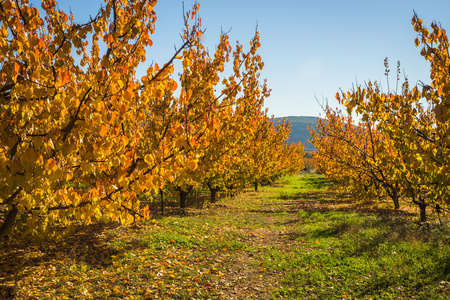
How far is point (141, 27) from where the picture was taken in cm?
406

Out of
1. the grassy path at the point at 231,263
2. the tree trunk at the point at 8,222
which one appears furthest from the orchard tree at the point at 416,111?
the tree trunk at the point at 8,222

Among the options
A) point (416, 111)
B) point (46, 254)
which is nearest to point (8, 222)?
→ point (46, 254)

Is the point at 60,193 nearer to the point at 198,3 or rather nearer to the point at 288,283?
the point at 198,3

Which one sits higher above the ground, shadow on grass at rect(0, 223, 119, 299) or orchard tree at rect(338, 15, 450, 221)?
orchard tree at rect(338, 15, 450, 221)

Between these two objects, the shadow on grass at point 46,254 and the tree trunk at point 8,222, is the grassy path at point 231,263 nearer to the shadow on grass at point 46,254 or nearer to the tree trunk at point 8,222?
the shadow on grass at point 46,254

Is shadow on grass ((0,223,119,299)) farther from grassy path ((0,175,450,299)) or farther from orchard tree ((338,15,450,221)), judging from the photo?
orchard tree ((338,15,450,221))

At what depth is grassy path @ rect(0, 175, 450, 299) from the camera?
19.5ft

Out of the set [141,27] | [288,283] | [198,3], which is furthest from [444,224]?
[141,27]

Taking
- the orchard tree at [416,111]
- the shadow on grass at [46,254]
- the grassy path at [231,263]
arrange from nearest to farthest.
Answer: the orchard tree at [416,111] < the grassy path at [231,263] < the shadow on grass at [46,254]

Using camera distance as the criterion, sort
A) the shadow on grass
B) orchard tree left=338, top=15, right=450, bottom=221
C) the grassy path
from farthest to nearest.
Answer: the shadow on grass < the grassy path < orchard tree left=338, top=15, right=450, bottom=221

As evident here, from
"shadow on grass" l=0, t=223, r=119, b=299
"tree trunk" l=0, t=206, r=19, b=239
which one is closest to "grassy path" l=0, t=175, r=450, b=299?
"shadow on grass" l=0, t=223, r=119, b=299

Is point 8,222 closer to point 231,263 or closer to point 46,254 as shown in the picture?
point 46,254

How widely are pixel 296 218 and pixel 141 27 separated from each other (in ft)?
42.7

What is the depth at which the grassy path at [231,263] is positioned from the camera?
5.95 meters
